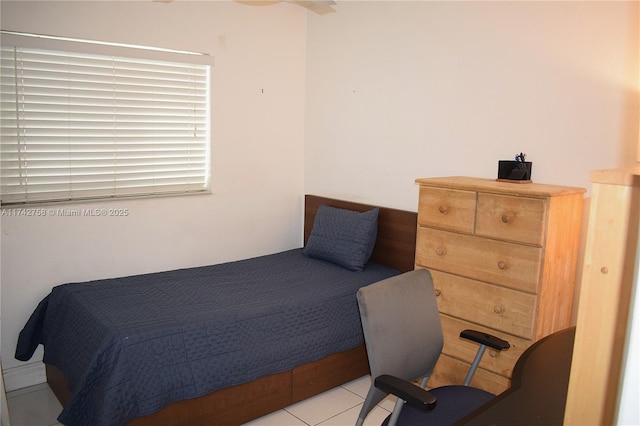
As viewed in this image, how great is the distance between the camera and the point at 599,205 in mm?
806

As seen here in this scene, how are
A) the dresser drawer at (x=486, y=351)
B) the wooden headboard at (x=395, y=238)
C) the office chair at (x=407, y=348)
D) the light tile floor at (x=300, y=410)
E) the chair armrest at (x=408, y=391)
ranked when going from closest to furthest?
the chair armrest at (x=408, y=391), the office chair at (x=407, y=348), the dresser drawer at (x=486, y=351), the light tile floor at (x=300, y=410), the wooden headboard at (x=395, y=238)

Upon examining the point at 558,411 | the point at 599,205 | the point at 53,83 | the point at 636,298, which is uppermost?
the point at 53,83

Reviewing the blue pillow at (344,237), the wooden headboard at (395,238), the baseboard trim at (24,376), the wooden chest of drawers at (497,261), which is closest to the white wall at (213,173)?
the baseboard trim at (24,376)

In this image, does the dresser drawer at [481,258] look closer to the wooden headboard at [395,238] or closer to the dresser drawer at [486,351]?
the dresser drawer at [486,351]

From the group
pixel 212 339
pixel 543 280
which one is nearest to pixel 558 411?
pixel 543 280

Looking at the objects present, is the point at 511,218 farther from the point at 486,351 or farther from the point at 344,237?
the point at 344,237

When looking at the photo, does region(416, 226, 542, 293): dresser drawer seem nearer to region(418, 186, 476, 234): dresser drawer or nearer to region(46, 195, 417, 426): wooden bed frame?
region(418, 186, 476, 234): dresser drawer

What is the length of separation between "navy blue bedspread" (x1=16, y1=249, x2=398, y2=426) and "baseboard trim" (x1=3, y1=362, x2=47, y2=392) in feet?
0.49

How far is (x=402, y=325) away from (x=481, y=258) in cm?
79

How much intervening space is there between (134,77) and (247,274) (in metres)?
1.47

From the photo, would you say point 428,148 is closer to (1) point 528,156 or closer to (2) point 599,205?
(1) point 528,156

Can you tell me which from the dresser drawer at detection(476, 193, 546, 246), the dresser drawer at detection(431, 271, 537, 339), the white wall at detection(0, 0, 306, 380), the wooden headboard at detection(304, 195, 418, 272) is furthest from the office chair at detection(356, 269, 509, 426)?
the white wall at detection(0, 0, 306, 380)

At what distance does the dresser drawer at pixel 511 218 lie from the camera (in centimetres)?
229

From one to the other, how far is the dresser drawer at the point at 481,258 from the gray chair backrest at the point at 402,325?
1.66 feet
